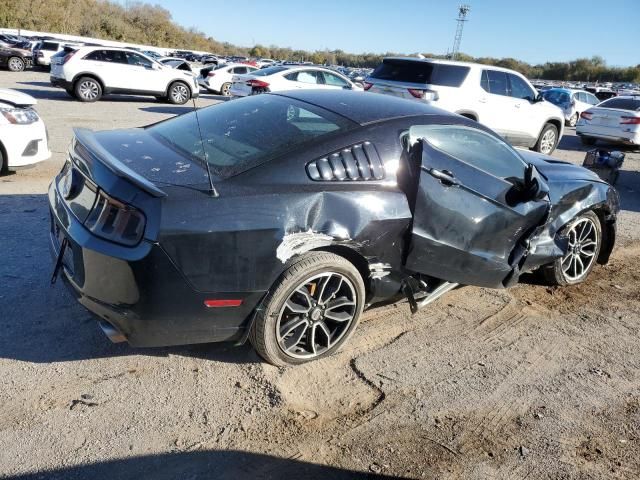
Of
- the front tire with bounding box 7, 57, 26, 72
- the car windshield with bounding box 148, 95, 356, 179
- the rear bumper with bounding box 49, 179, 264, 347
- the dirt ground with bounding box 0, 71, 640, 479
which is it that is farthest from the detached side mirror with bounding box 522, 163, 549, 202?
the front tire with bounding box 7, 57, 26, 72

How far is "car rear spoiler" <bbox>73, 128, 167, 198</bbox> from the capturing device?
9.05ft

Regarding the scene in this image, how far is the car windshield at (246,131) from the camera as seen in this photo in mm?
3211

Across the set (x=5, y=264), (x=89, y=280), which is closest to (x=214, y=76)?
(x=5, y=264)

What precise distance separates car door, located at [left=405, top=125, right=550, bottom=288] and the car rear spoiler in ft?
5.37

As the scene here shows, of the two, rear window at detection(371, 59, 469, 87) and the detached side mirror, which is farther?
rear window at detection(371, 59, 469, 87)

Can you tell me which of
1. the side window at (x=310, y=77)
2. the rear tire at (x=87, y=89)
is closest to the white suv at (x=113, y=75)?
the rear tire at (x=87, y=89)

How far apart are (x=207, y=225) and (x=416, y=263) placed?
148 centimetres

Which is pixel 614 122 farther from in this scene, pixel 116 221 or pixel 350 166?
pixel 116 221

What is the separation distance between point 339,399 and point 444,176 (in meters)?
1.59

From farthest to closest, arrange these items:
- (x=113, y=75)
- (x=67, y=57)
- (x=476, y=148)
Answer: (x=113, y=75) < (x=67, y=57) < (x=476, y=148)

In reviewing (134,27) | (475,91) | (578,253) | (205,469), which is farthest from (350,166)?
(134,27)

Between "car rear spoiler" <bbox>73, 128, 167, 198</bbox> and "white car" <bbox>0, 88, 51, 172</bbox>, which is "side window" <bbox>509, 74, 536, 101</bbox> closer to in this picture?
"white car" <bbox>0, 88, 51, 172</bbox>

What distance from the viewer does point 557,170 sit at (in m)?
4.82

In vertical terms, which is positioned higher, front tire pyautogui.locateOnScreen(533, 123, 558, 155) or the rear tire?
front tire pyautogui.locateOnScreen(533, 123, 558, 155)
